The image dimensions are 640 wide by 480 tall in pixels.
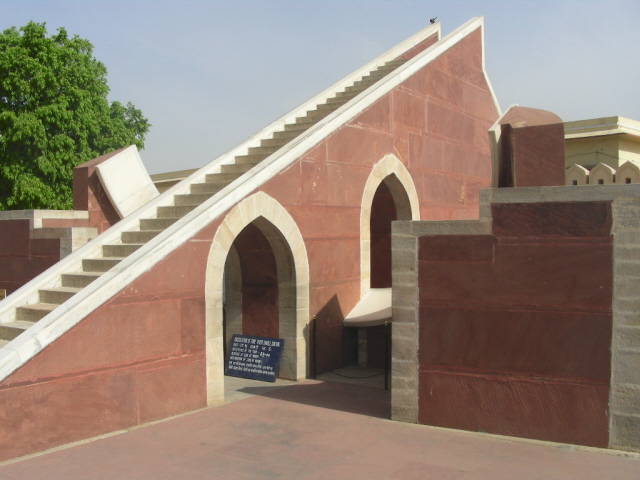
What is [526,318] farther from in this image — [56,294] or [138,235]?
[56,294]

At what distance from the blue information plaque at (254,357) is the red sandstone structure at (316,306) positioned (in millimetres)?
199

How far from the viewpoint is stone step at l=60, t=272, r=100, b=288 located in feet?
27.3

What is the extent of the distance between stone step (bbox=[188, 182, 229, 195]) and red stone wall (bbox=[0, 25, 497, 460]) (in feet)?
3.73

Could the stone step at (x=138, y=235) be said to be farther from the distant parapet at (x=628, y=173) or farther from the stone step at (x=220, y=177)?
the distant parapet at (x=628, y=173)

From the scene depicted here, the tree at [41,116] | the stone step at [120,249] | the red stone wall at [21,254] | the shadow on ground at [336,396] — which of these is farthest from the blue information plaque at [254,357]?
the tree at [41,116]

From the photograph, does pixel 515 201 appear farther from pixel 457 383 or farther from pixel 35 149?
pixel 35 149

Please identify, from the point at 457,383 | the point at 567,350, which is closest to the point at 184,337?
the point at 457,383

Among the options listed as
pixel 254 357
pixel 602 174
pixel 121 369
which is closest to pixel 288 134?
pixel 254 357

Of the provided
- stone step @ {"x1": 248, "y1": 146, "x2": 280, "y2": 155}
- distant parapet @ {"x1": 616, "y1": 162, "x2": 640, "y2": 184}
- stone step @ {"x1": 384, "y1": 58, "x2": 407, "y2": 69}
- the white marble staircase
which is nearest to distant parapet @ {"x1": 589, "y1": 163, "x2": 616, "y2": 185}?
distant parapet @ {"x1": 616, "y1": 162, "x2": 640, "y2": 184}

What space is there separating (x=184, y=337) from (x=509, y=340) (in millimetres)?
3823

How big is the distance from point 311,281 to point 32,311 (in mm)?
4023

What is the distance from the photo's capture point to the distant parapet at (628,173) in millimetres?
14891

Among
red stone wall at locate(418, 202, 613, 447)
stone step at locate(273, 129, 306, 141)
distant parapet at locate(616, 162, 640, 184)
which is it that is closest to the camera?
red stone wall at locate(418, 202, 613, 447)

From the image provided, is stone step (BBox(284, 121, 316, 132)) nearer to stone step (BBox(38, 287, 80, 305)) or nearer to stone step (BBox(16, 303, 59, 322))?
stone step (BBox(38, 287, 80, 305))
